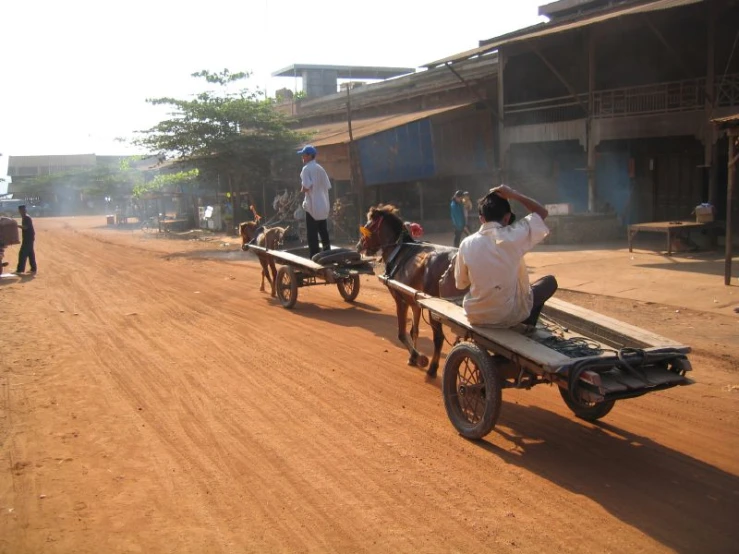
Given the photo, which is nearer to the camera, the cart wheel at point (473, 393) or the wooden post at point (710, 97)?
the cart wheel at point (473, 393)

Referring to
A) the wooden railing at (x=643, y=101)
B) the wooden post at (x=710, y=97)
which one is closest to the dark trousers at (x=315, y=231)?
the wooden post at (x=710, y=97)

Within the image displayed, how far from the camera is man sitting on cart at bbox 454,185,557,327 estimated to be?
5039mm

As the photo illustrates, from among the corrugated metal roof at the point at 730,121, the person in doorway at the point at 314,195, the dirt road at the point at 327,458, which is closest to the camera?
the dirt road at the point at 327,458

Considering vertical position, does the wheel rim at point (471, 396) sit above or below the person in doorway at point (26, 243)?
below

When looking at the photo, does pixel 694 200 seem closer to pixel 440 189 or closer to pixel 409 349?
pixel 440 189

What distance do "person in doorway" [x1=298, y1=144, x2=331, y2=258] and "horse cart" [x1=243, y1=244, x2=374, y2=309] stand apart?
51 cm

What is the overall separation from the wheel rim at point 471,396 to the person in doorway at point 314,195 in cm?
593

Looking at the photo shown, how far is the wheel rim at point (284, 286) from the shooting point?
1118 cm

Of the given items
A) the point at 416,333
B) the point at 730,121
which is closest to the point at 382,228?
the point at 416,333

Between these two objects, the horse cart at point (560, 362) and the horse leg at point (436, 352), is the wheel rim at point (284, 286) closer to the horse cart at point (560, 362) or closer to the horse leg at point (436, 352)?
the horse leg at point (436, 352)

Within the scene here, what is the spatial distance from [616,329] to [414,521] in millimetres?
2300

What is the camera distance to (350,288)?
11531 millimetres

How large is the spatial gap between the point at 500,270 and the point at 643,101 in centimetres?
1709

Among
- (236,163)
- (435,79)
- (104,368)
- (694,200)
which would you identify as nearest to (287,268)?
(104,368)
